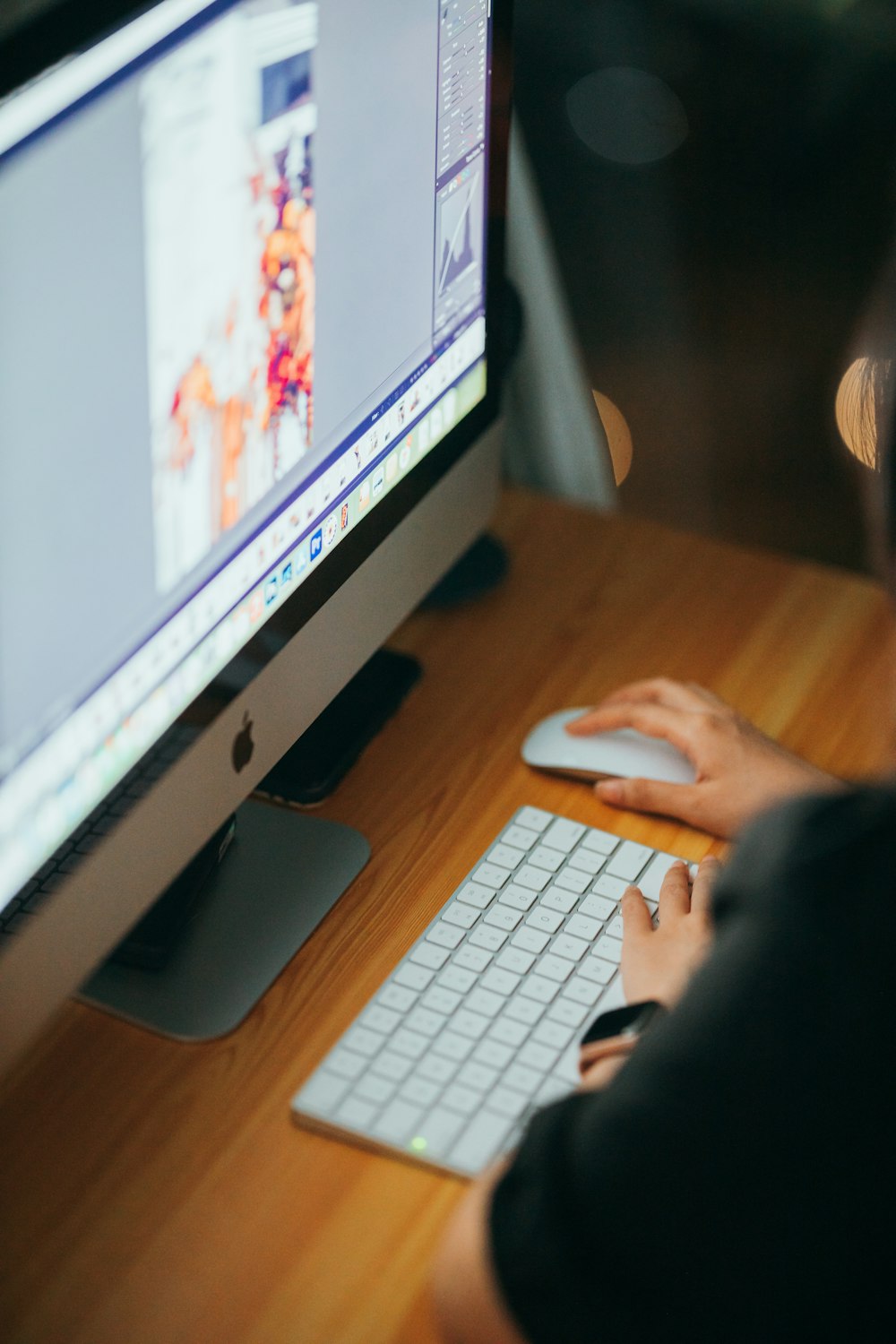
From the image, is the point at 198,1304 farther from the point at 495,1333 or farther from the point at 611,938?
the point at 611,938

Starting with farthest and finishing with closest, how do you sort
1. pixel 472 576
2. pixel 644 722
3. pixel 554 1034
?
1. pixel 472 576
2. pixel 644 722
3. pixel 554 1034

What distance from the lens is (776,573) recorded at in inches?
43.8

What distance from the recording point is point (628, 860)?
2.64 feet

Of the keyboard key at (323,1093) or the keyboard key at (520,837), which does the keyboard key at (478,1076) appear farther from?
the keyboard key at (520,837)

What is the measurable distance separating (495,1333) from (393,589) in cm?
47

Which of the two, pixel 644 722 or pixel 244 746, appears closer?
pixel 244 746

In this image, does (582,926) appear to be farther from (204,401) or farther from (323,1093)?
(204,401)

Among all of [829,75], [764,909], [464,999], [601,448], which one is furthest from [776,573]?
[829,75]

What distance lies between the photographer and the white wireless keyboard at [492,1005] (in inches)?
25.7

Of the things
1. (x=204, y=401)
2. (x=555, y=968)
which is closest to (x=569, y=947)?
(x=555, y=968)

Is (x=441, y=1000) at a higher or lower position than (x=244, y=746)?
lower

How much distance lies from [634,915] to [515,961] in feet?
0.24

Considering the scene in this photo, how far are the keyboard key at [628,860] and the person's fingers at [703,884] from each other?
0.11 ft

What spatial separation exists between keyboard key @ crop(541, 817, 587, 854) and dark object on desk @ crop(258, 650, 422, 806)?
0.51 feet
